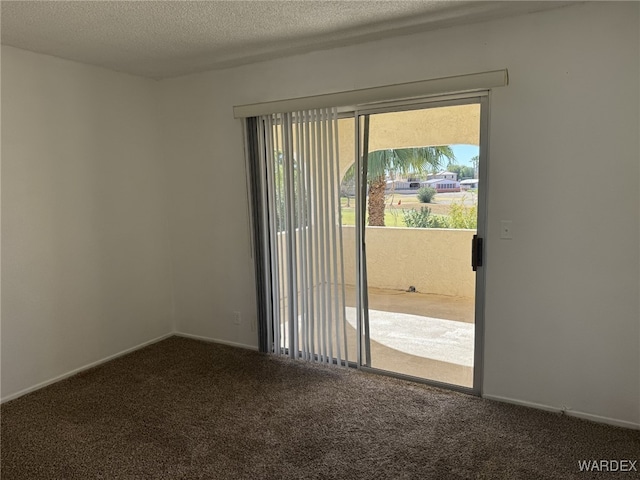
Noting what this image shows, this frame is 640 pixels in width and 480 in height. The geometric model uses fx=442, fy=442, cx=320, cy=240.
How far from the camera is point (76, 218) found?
3270 millimetres

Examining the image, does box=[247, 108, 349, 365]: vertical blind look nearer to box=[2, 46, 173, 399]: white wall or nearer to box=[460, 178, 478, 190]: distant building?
box=[460, 178, 478, 190]: distant building

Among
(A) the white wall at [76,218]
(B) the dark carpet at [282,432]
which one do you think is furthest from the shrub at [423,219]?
(A) the white wall at [76,218]

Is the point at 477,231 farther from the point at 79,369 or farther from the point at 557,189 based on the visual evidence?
the point at 79,369

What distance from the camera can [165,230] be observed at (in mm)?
4000

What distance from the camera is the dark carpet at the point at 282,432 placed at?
86.2 inches

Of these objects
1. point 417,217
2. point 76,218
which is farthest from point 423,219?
point 76,218

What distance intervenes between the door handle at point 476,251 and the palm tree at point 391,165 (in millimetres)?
528

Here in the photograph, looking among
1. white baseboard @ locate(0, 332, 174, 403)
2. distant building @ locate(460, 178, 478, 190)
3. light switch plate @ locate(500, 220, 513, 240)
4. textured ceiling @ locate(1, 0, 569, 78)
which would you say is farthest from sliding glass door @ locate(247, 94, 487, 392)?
white baseboard @ locate(0, 332, 174, 403)

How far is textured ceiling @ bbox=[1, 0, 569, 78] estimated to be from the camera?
7.45ft

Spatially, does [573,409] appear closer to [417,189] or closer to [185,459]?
[417,189]

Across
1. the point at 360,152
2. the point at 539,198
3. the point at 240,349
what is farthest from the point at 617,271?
the point at 240,349

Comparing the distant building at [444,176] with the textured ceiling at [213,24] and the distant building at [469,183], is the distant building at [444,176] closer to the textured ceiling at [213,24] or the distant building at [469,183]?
the distant building at [469,183]

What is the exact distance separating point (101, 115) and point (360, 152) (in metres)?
2.02

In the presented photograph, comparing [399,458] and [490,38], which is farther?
[490,38]
